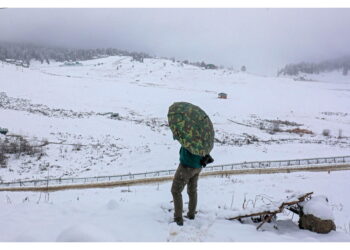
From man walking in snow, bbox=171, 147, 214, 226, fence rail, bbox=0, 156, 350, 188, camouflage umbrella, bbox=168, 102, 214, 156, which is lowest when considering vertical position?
fence rail, bbox=0, 156, 350, 188

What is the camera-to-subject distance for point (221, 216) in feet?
18.5

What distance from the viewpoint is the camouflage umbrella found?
458 centimetres

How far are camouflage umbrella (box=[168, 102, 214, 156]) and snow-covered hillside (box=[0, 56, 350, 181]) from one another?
1446 centimetres

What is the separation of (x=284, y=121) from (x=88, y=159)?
35905 mm

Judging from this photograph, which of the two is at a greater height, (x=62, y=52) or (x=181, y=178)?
(x=62, y=52)

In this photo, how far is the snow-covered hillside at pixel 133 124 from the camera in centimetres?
2045

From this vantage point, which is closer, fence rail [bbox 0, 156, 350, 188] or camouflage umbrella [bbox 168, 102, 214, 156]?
camouflage umbrella [bbox 168, 102, 214, 156]

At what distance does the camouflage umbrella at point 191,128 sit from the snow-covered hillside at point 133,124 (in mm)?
14457

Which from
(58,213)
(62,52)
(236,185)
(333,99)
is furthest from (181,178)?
(62,52)

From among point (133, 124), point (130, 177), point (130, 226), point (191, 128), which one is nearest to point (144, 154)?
point (130, 177)

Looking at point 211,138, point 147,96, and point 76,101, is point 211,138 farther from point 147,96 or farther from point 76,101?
point 147,96

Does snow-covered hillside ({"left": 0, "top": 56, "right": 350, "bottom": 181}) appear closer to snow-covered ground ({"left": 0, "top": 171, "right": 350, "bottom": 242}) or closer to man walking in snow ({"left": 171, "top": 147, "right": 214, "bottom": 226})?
snow-covered ground ({"left": 0, "top": 171, "right": 350, "bottom": 242})

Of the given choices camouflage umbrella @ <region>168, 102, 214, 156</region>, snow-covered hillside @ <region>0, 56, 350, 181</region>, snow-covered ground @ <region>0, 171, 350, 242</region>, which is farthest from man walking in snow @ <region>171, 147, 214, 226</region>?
snow-covered hillside @ <region>0, 56, 350, 181</region>

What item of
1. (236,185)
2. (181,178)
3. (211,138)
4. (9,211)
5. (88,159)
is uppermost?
(211,138)
